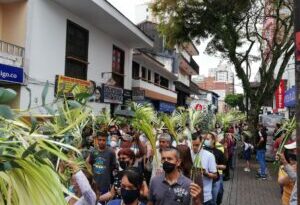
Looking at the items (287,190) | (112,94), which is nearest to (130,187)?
(287,190)

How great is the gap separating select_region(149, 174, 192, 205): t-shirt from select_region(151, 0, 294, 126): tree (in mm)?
15062

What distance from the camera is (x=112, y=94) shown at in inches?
811

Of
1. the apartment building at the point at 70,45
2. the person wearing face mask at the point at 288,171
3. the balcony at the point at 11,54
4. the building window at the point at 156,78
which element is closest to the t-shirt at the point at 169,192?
the person wearing face mask at the point at 288,171

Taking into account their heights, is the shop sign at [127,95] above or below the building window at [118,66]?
below

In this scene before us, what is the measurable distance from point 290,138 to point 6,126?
531cm

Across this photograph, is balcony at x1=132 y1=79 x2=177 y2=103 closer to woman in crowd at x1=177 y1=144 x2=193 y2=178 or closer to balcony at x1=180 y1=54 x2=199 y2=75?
balcony at x1=180 y1=54 x2=199 y2=75

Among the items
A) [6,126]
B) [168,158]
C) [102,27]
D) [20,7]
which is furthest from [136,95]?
[6,126]

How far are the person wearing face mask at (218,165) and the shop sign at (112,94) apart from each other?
12.3 metres

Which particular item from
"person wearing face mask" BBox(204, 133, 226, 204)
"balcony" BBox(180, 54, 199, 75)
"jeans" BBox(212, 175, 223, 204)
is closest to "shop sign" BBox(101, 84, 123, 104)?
"person wearing face mask" BBox(204, 133, 226, 204)

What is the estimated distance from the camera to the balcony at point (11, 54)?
12742 mm

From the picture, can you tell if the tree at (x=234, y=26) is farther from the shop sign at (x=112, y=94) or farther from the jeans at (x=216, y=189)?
the jeans at (x=216, y=189)

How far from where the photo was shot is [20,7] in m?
14.1

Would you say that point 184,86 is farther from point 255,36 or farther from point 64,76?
point 64,76

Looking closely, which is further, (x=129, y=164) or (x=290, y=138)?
(x=290, y=138)
